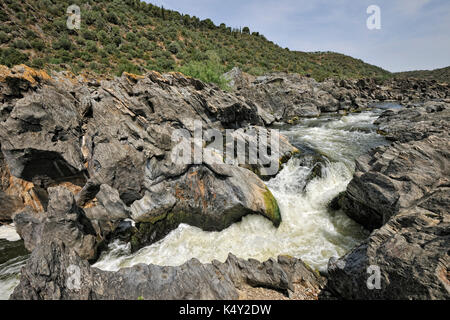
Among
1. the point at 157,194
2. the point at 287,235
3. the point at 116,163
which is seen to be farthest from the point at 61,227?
the point at 287,235

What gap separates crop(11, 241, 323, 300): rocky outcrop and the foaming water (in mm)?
2118

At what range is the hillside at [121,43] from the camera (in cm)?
3372

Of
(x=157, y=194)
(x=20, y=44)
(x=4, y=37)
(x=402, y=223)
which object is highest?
(x=4, y=37)

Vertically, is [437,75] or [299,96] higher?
[437,75]

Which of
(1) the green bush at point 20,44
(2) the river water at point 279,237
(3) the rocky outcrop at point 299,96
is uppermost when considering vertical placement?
(1) the green bush at point 20,44

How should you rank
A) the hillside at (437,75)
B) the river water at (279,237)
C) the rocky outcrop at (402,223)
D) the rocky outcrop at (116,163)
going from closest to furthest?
the rocky outcrop at (402,223)
the river water at (279,237)
the rocky outcrop at (116,163)
the hillside at (437,75)

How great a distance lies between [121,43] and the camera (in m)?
47.6

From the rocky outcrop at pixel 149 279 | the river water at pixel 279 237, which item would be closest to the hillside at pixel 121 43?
the river water at pixel 279 237

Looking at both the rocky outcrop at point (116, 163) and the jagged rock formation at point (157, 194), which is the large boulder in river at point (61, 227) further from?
the rocky outcrop at point (116, 163)

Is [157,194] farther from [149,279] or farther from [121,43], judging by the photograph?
[121,43]

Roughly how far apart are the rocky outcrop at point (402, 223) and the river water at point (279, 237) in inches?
66.2

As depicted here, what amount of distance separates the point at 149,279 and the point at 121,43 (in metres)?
58.0

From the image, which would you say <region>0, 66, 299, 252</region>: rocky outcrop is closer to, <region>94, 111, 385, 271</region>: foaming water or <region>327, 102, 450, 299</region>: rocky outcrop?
<region>94, 111, 385, 271</region>: foaming water

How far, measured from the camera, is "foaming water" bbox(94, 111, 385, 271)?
904cm
